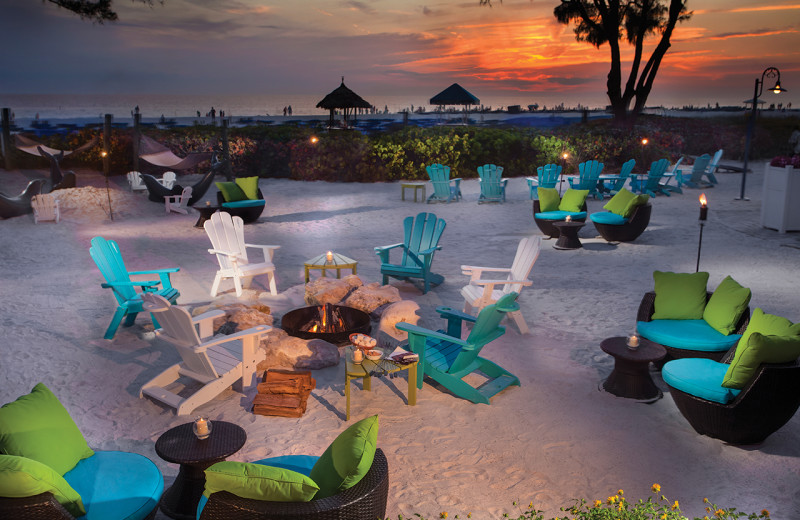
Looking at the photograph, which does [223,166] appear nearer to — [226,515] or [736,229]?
[736,229]

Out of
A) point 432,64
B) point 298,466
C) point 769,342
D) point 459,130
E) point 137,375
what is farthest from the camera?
point 432,64

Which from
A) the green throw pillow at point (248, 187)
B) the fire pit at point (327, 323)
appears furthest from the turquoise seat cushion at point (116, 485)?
the green throw pillow at point (248, 187)

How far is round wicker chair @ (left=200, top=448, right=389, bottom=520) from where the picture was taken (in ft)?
8.08

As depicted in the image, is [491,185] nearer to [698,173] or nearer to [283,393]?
[698,173]

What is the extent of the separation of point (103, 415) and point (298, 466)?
2201 mm

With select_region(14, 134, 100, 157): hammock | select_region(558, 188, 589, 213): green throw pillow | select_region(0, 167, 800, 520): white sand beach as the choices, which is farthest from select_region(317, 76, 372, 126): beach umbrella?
select_region(558, 188, 589, 213): green throw pillow

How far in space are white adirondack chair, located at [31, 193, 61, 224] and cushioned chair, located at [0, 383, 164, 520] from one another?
963cm

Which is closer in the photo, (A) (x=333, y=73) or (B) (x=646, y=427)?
(B) (x=646, y=427)

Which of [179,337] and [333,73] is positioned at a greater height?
[333,73]

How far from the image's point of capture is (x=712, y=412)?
13.0 feet

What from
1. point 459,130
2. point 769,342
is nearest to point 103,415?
point 769,342

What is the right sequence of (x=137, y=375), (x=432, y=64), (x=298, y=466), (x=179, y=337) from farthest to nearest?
(x=432, y=64), (x=137, y=375), (x=179, y=337), (x=298, y=466)

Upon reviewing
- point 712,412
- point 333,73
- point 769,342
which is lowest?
point 712,412

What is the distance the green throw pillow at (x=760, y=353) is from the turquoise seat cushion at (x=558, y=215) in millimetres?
6531
